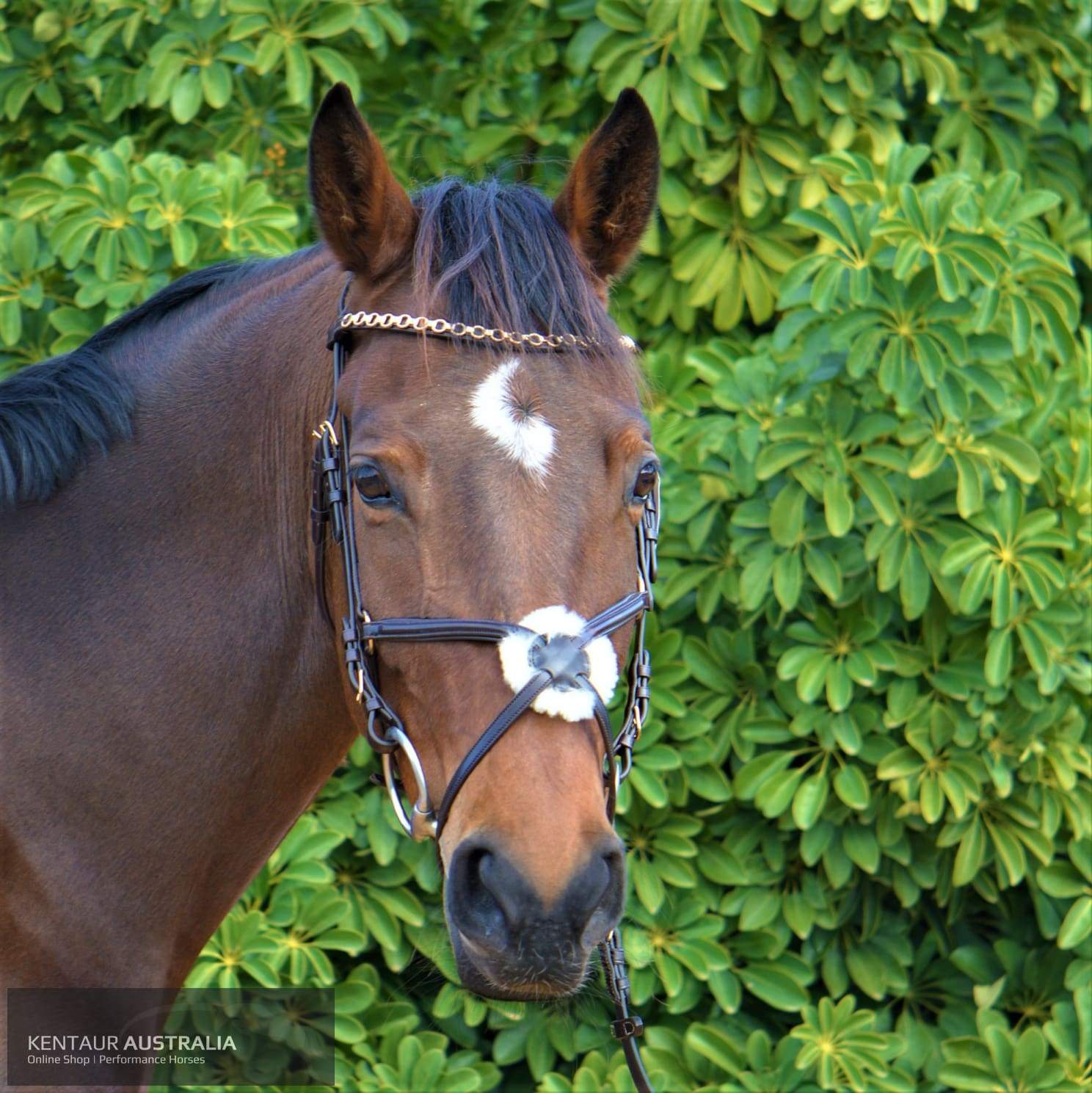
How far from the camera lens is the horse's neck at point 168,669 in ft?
6.44

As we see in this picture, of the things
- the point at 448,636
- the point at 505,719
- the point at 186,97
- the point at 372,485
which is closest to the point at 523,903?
the point at 505,719

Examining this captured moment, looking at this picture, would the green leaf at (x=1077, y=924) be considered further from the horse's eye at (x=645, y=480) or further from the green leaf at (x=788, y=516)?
the horse's eye at (x=645, y=480)

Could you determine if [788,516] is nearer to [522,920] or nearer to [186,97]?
[522,920]

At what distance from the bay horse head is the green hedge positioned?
1.31 meters

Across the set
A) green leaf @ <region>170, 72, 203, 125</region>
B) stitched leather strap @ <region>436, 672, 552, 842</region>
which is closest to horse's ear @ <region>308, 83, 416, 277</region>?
stitched leather strap @ <region>436, 672, 552, 842</region>

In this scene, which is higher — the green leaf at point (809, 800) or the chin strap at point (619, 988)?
the chin strap at point (619, 988)

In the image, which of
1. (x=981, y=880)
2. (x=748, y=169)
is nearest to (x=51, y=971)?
(x=981, y=880)

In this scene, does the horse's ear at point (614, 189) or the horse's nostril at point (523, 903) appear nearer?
the horse's nostril at point (523, 903)

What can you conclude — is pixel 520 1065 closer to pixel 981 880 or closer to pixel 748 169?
pixel 981 880

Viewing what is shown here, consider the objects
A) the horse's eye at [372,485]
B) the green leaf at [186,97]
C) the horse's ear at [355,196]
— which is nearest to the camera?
the horse's eye at [372,485]

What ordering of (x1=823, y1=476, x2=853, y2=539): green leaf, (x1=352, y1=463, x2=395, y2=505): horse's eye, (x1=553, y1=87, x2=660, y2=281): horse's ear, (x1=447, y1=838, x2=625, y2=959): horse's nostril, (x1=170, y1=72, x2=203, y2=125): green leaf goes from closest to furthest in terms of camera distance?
(x1=447, y1=838, x2=625, y2=959): horse's nostril → (x1=352, y1=463, x2=395, y2=505): horse's eye → (x1=553, y1=87, x2=660, y2=281): horse's ear → (x1=823, y1=476, x2=853, y2=539): green leaf → (x1=170, y1=72, x2=203, y2=125): green leaf

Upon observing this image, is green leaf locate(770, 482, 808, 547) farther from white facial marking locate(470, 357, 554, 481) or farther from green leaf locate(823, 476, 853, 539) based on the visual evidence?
white facial marking locate(470, 357, 554, 481)

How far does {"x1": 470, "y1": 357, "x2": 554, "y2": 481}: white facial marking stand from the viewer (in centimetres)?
167

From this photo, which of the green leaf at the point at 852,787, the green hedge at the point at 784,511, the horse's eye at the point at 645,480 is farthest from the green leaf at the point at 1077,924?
the horse's eye at the point at 645,480
